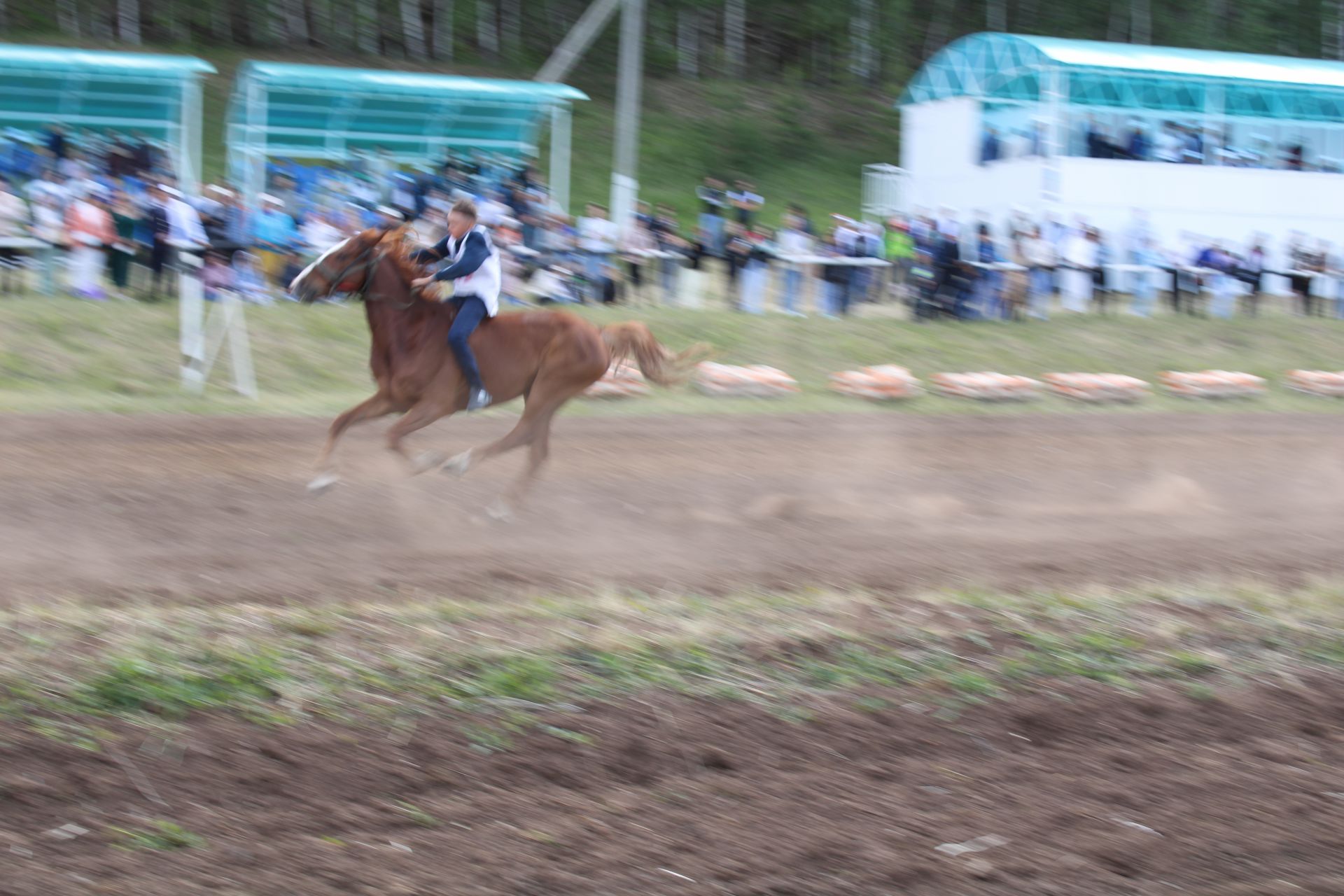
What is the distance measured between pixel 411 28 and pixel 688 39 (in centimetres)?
895

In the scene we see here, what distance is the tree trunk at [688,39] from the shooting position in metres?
45.8

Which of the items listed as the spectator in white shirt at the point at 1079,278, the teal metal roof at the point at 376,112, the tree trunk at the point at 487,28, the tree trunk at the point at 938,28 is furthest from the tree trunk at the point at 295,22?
the spectator in white shirt at the point at 1079,278

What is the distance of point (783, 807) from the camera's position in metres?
5.27

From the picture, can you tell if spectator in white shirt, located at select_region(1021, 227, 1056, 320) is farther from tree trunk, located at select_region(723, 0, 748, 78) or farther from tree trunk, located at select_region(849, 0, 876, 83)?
tree trunk, located at select_region(723, 0, 748, 78)

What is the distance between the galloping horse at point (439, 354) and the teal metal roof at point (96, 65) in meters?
11.8

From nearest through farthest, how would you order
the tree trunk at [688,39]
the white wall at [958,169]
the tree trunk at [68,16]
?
the white wall at [958,169] → the tree trunk at [68,16] → the tree trunk at [688,39]

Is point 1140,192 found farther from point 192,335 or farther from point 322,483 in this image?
point 322,483

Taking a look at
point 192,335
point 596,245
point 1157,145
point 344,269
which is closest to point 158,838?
point 344,269

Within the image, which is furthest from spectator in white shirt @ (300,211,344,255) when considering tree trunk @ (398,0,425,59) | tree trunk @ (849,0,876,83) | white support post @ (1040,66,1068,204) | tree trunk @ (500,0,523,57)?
tree trunk @ (849,0,876,83)

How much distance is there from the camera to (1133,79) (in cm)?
2909

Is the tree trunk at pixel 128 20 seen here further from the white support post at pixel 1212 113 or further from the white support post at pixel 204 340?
the white support post at pixel 204 340

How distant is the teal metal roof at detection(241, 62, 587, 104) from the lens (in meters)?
21.8

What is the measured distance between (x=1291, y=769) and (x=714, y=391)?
10.6 metres

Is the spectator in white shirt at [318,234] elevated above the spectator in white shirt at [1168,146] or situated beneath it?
situated beneath
